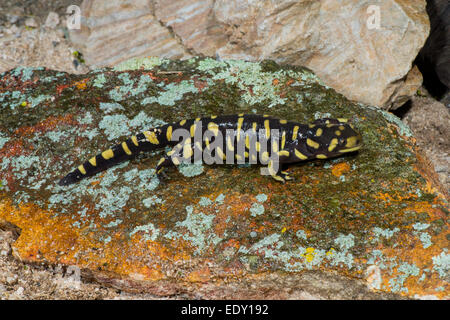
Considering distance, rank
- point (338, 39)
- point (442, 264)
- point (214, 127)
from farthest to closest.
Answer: point (338, 39) → point (214, 127) → point (442, 264)

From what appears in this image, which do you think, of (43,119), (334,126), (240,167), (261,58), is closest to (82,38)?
(43,119)

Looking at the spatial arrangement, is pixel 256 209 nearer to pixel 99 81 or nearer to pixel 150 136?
pixel 150 136

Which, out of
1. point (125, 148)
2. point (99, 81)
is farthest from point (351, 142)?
point (99, 81)

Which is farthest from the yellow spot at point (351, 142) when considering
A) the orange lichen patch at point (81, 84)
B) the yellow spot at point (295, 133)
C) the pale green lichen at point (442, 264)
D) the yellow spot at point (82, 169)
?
the orange lichen patch at point (81, 84)

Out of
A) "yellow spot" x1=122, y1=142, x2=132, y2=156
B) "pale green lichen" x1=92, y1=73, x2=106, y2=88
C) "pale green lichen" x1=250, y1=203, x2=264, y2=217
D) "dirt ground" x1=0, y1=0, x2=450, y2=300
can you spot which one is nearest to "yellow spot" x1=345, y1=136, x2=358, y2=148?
"pale green lichen" x1=250, y1=203, x2=264, y2=217

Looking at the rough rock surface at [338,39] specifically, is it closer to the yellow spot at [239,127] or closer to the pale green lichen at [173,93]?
the pale green lichen at [173,93]

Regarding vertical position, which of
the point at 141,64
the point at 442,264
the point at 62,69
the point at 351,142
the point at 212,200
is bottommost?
the point at 442,264

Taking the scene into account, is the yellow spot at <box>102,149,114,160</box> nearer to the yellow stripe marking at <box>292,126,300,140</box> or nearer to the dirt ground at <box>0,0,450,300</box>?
the dirt ground at <box>0,0,450,300</box>
